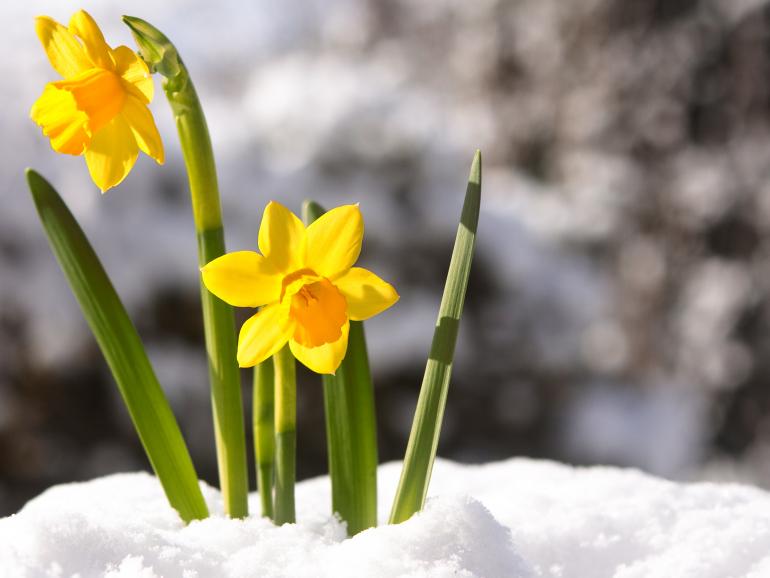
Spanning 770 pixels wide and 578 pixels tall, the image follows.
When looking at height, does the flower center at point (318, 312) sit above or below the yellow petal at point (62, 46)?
below

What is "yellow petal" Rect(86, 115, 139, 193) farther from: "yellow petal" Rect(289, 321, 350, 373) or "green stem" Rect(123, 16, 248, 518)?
"yellow petal" Rect(289, 321, 350, 373)

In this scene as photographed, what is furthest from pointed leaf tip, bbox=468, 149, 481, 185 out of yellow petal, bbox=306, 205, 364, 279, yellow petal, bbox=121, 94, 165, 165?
yellow petal, bbox=121, 94, 165, 165

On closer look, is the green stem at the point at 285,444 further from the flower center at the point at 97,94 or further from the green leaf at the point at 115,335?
the flower center at the point at 97,94

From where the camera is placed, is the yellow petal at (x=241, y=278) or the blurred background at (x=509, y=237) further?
the blurred background at (x=509, y=237)

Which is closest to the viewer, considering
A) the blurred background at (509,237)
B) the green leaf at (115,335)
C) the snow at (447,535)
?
the snow at (447,535)

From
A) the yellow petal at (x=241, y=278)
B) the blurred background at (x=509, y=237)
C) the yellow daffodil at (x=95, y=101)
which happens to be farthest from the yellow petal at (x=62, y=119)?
the blurred background at (x=509, y=237)
